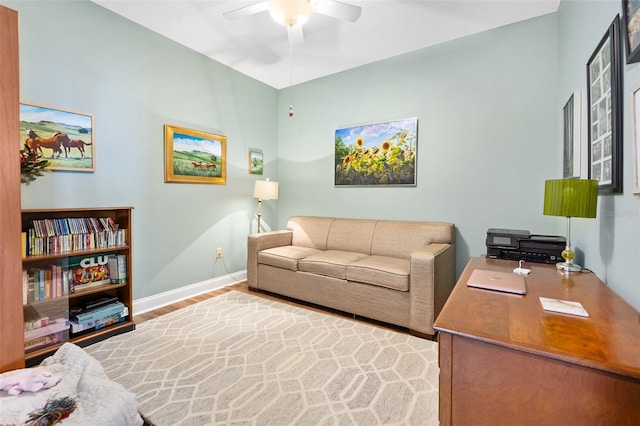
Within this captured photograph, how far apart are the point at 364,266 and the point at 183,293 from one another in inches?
80.7

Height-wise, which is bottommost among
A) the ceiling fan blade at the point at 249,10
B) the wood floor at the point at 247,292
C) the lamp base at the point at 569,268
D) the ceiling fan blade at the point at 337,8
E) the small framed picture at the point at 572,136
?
the wood floor at the point at 247,292

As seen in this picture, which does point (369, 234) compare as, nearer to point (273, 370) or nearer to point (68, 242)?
point (273, 370)

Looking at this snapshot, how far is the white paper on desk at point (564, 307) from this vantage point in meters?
1.01

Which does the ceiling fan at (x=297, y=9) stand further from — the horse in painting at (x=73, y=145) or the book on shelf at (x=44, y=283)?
the book on shelf at (x=44, y=283)

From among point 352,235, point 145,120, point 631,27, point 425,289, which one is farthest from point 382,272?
point 145,120

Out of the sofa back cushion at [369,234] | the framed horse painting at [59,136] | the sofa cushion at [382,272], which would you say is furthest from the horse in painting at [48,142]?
the sofa cushion at [382,272]

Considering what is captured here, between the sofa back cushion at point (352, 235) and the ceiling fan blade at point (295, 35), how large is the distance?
2.06 metres

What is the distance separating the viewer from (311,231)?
3.75 meters

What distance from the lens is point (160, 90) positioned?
296cm

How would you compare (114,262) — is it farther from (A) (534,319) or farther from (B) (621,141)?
(B) (621,141)

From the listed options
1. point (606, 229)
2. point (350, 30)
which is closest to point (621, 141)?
point (606, 229)

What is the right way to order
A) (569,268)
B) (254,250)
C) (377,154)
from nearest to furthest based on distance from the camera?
(569,268), (254,250), (377,154)

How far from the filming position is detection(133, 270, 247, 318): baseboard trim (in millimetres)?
2830

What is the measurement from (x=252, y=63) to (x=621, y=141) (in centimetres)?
351
